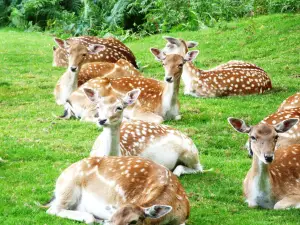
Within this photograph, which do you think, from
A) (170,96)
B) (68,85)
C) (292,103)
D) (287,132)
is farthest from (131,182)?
(68,85)

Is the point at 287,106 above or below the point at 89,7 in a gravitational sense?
above

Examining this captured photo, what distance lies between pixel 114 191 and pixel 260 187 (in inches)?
64.1

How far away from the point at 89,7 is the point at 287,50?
7902 mm

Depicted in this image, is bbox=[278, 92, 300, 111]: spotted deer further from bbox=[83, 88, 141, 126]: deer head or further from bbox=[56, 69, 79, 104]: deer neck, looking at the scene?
bbox=[56, 69, 79, 104]: deer neck

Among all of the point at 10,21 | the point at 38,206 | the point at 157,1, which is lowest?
the point at 10,21

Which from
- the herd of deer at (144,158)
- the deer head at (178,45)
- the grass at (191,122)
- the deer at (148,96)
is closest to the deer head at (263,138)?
the herd of deer at (144,158)

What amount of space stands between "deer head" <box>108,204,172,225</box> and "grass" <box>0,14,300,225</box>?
1000 mm

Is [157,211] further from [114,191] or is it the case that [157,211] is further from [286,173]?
[286,173]

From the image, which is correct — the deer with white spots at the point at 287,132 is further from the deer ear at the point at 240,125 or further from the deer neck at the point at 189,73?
the deer neck at the point at 189,73

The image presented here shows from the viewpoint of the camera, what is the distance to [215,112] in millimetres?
11883

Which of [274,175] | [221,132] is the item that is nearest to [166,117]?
[221,132]

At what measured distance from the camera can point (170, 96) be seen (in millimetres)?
11688

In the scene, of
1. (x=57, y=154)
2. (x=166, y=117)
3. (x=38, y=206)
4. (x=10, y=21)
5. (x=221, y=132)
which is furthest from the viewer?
(x=10, y=21)

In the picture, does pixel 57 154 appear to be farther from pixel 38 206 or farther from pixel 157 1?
pixel 157 1
